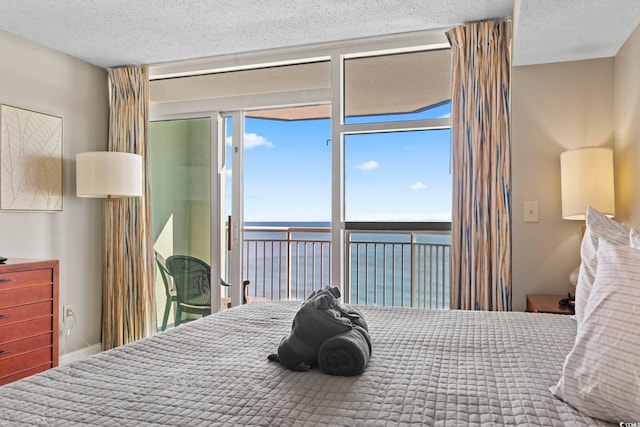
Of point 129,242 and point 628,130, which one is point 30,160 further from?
point 628,130

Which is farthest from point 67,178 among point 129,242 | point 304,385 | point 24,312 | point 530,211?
point 530,211

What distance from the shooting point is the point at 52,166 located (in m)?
3.73

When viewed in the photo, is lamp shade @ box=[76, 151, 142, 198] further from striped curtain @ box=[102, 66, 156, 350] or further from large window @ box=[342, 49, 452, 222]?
large window @ box=[342, 49, 452, 222]

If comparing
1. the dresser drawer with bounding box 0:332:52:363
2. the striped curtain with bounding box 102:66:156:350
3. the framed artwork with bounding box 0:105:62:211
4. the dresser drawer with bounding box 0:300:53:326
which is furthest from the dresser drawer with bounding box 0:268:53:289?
the striped curtain with bounding box 102:66:156:350

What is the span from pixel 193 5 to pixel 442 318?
7.84 ft

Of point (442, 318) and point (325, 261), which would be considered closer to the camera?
point (442, 318)

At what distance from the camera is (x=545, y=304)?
2723 millimetres

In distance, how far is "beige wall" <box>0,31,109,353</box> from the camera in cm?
346

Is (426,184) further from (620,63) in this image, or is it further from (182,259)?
(182,259)

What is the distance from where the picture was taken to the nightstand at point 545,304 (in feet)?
8.45

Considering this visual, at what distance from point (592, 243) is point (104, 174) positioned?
3238 mm

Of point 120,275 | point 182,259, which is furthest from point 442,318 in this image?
point 120,275

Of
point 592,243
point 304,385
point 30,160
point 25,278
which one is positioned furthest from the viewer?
point 30,160

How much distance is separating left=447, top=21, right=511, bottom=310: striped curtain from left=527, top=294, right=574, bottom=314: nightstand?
9.1 inches
